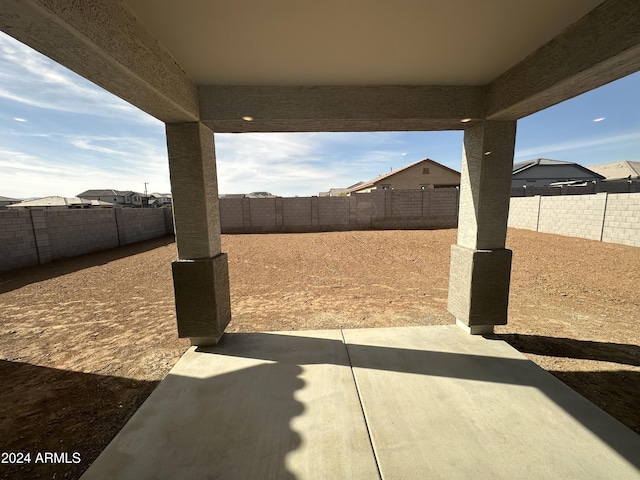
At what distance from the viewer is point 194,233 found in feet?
11.2

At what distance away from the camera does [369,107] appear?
3357 millimetres

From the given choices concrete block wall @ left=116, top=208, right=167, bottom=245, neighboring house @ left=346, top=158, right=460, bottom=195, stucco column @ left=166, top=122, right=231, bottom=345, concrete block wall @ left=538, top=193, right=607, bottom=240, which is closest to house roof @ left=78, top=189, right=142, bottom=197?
concrete block wall @ left=116, top=208, right=167, bottom=245

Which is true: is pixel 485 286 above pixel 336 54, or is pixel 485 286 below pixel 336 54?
below

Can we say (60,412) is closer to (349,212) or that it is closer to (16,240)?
(16,240)

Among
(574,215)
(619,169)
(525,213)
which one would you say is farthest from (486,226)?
(619,169)

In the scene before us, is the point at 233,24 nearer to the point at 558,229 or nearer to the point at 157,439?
the point at 157,439

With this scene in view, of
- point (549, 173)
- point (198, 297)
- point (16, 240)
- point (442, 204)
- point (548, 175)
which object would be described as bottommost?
point (198, 297)

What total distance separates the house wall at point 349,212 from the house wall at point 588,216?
4.27 m

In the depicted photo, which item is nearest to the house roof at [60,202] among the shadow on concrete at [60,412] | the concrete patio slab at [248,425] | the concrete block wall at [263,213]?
the concrete block wall at [263,213]

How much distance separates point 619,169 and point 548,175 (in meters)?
11.6

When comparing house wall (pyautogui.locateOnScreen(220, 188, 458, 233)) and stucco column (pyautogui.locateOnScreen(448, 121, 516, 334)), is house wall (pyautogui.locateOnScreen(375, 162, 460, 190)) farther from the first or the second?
stucco column (pyautogui.locateOnScreen(448, 121, 516, 334))

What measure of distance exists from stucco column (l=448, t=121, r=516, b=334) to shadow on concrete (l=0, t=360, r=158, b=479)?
4.34 meters

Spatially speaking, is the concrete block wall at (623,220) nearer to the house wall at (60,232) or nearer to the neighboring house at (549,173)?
the house wall at (60,232)

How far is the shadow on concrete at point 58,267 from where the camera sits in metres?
7.21
